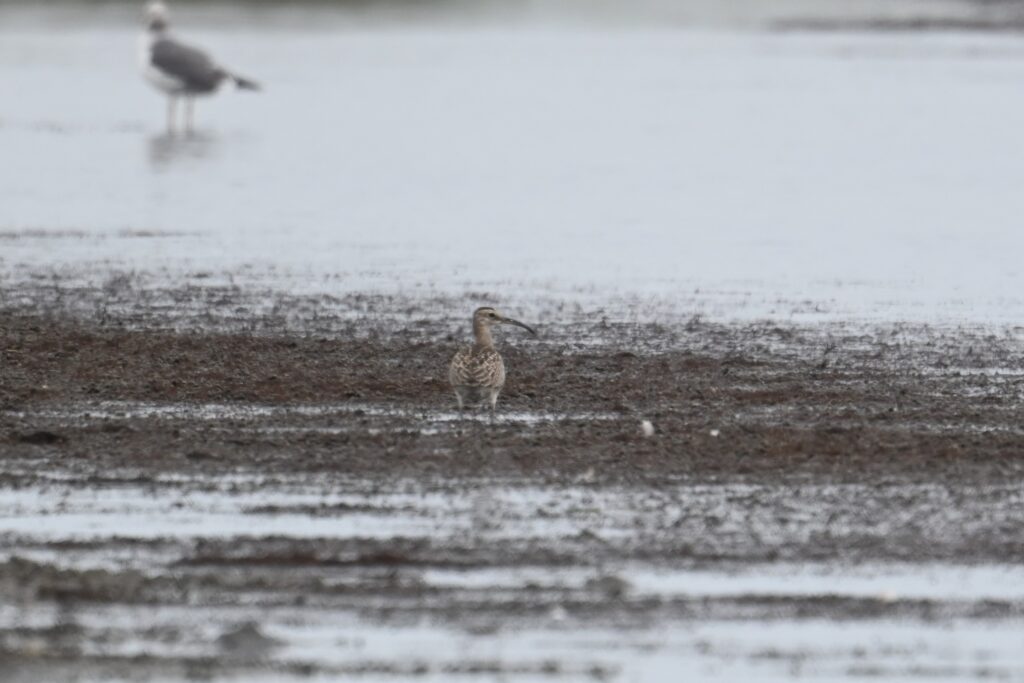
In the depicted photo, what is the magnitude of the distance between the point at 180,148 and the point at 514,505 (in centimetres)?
1765

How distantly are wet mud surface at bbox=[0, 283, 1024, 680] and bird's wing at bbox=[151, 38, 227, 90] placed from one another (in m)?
16.4

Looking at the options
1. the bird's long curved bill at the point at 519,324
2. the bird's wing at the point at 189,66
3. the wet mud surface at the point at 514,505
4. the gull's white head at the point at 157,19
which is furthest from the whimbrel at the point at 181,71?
the bird's long curved bill at the point at 519,324

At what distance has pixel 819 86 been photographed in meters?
Answer: 34.0

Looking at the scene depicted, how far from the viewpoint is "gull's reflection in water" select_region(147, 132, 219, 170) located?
23656 mm

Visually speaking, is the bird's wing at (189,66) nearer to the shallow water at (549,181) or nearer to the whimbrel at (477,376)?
the shallow water at (549,181)

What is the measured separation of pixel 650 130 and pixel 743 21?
28.6m

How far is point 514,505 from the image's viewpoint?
8.12 meters

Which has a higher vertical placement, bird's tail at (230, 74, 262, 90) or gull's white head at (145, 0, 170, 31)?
gull's white head at (145, 0, 170, 31)

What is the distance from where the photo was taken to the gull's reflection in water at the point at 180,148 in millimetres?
23656

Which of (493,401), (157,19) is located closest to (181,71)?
(157,19)

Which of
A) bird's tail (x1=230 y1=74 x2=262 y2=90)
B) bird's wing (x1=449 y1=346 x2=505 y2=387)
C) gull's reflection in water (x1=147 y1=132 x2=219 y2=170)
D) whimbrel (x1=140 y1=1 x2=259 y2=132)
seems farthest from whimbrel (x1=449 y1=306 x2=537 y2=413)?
bird's tail (x1=230 y1=74 x2=262 y2=90)

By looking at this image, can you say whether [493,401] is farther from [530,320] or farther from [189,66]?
[189,66]

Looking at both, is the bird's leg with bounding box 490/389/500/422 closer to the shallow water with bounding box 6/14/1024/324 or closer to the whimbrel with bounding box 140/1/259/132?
the shallow water with bounding box 6/14/1024/324

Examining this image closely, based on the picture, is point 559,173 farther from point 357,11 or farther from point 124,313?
point 357,11
